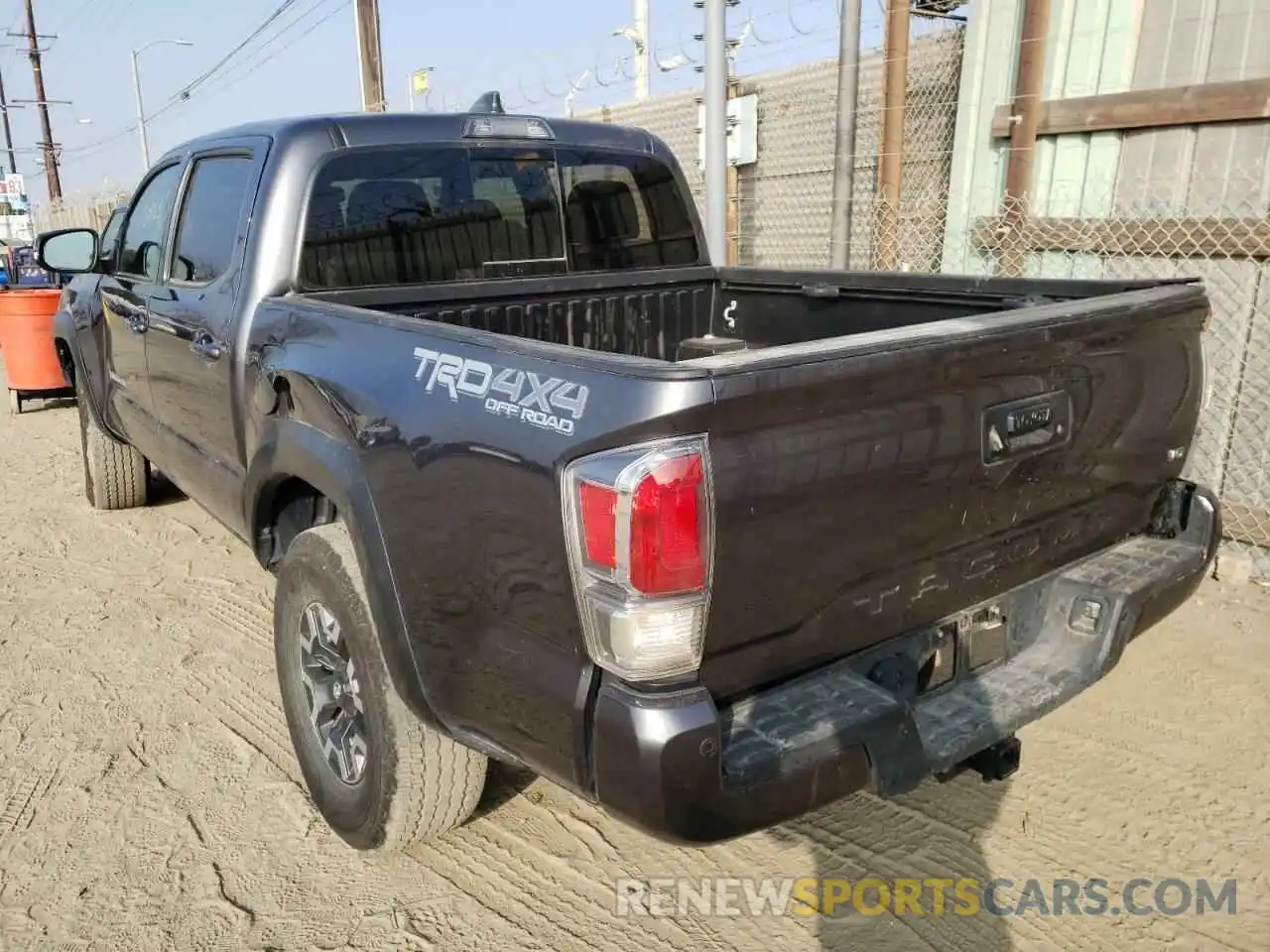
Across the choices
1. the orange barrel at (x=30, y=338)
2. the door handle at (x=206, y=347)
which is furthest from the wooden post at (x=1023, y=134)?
the orange barrel at (x=30, y=338)

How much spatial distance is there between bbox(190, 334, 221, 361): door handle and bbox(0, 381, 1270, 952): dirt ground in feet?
4.37

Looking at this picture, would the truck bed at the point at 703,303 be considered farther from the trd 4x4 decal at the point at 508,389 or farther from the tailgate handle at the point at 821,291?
the trd 4x4 decal at the point at 508,389

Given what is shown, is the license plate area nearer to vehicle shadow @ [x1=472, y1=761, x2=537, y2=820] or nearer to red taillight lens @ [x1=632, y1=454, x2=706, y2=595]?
red taillight lens @ [x1=632, y1=454, x2=706, y2=595]

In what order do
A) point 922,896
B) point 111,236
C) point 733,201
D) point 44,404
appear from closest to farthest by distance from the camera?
point 922,896 < point 111,236 < point 733,201 < point 44,404

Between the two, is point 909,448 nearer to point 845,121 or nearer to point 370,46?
point 845,121

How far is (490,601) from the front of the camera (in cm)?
207

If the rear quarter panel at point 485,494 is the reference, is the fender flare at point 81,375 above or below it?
below

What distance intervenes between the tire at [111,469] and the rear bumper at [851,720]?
4952 millimetres

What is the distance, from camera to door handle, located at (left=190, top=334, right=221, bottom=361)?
3.33 metres

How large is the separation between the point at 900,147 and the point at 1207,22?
1703mm

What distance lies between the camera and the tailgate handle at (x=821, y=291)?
3648mm

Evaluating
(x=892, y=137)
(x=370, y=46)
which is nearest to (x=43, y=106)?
(x=370, y=46)

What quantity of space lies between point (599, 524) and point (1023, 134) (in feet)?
15.5

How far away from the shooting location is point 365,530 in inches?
A: 94.7
